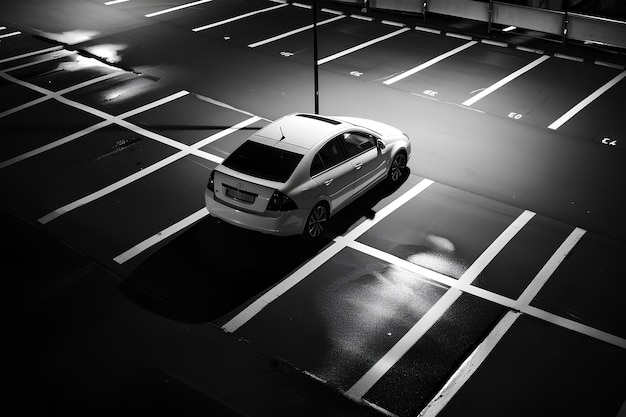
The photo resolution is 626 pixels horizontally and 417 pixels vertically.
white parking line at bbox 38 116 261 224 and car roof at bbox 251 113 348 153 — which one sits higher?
car roof at bbox 251 113 348 153

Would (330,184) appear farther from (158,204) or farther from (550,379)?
(550,379)

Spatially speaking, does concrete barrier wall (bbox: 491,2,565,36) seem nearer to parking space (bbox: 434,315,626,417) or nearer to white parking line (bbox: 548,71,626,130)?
white parking line (bbox: 548,71,626,130)

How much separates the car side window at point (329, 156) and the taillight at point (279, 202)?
75 cm

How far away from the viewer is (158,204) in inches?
497

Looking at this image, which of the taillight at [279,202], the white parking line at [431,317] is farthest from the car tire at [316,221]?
the white parking line at [431,317]

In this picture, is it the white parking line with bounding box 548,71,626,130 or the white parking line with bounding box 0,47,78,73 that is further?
the white parking line with bounding box 0,47,78,73

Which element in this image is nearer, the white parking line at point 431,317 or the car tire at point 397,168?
the white parking line at point 431,317

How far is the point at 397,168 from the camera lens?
43.7 ft

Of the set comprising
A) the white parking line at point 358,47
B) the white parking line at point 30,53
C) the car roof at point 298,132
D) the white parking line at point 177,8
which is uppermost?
the car roof at point 298,132

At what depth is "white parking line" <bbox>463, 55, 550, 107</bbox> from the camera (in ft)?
55.2

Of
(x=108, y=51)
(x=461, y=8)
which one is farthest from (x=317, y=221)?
(x=461, y=8)

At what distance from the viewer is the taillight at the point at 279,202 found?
10875 mm

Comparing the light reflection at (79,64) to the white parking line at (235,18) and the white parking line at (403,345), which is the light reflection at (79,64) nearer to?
the white parking line at (235,18)

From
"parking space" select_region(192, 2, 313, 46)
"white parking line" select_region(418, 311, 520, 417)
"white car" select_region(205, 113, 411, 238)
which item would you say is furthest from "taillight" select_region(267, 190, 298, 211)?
"parking space" select_region(192, 2, 313, 46)
